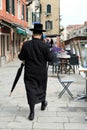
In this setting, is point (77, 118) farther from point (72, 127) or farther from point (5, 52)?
point (5, 52)

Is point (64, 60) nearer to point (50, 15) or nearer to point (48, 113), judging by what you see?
point (48, 113)

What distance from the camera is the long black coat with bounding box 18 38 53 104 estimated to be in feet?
24.1

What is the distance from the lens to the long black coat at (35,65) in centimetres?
734

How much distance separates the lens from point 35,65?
7352 mm

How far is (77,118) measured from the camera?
287 inches

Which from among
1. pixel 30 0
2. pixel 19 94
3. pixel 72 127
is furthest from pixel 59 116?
pixel 30 0

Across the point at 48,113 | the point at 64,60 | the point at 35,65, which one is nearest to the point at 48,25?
the point at 64,60

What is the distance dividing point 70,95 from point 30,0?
31428 millimetres

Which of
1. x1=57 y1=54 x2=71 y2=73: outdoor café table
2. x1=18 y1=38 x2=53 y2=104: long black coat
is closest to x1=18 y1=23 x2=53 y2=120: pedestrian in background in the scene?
x1=18 y1=38 x2=53 y2=104: long black coat

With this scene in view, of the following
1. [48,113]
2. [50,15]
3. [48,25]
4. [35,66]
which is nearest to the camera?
[35,66]

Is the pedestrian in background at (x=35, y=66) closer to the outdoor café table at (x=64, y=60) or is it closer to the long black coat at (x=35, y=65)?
the long black coat at (x=35, y=65)

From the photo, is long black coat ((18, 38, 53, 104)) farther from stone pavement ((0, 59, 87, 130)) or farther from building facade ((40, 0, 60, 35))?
building facade ((40, 0, 60, 35))

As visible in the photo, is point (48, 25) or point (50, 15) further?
point (48, 25)

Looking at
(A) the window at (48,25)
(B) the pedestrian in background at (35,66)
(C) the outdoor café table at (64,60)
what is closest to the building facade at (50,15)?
(A) the window at (48,25)
